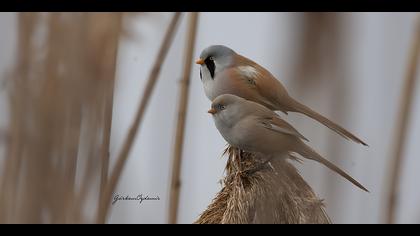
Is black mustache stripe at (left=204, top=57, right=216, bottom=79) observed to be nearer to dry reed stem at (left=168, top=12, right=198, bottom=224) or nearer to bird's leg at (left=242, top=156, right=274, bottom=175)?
bird's leg at (left=242, top=156, right=274, bottom=175)

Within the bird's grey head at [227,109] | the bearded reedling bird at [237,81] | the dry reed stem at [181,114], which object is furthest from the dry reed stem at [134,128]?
the bearded reedling bird at [237,81]

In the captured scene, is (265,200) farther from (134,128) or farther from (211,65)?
(211,65)

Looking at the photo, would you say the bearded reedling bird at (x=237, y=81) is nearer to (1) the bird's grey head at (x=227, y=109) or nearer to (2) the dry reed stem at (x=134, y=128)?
(1) the bird's grey head at (x=227, y=109)

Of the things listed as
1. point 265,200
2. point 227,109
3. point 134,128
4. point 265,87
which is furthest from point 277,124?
point 134,128

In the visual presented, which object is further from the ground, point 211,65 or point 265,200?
point 211,65

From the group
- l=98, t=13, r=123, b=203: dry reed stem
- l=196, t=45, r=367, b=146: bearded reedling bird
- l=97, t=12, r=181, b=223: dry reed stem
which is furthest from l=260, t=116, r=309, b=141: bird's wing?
l=98, t=13, r=123, b=203: dry reed stem

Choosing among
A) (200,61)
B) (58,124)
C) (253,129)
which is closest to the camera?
(58,124)

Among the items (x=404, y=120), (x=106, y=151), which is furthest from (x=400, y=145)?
(x=106, y=151)
